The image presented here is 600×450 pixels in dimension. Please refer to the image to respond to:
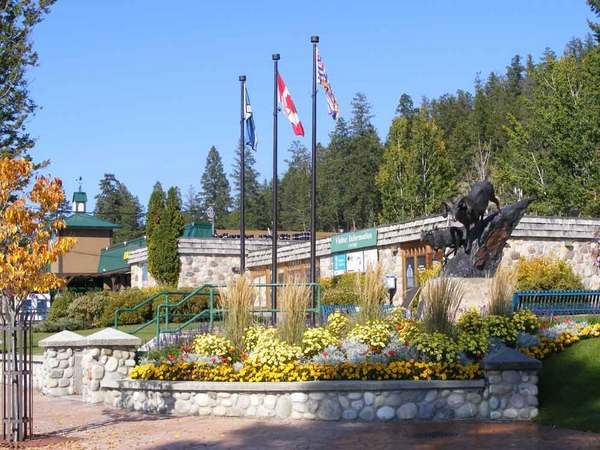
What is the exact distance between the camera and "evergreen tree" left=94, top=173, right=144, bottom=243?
98000 mm

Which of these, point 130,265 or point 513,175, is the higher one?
point 513,175

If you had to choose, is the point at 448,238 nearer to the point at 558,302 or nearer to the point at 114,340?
the point at 558,302

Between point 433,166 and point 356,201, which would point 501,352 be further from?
point 356,201

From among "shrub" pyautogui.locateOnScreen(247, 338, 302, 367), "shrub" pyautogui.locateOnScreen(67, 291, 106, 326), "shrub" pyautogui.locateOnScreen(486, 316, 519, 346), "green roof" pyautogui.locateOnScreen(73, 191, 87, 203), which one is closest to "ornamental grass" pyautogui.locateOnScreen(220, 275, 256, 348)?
"shrub" pyautogui.locateOnScreen(247, 338, 302, 367)

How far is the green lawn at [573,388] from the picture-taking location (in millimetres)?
10898

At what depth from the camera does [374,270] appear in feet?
45.3

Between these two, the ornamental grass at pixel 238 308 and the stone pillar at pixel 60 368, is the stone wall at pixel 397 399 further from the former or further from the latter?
the stone pillar at pixel 60 368

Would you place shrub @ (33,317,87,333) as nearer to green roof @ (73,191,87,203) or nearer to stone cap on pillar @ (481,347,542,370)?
stone cap on pillar @ (481,347,542,370)

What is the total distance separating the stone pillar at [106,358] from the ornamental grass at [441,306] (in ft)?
16.0

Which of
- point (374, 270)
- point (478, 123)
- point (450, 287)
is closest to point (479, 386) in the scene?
point (450, 287)

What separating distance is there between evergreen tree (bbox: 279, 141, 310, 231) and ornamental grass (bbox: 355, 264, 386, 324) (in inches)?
2715

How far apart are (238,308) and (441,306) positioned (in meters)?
3.01

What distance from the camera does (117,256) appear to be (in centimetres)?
4778

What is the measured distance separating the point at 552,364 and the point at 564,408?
5.01 ft
